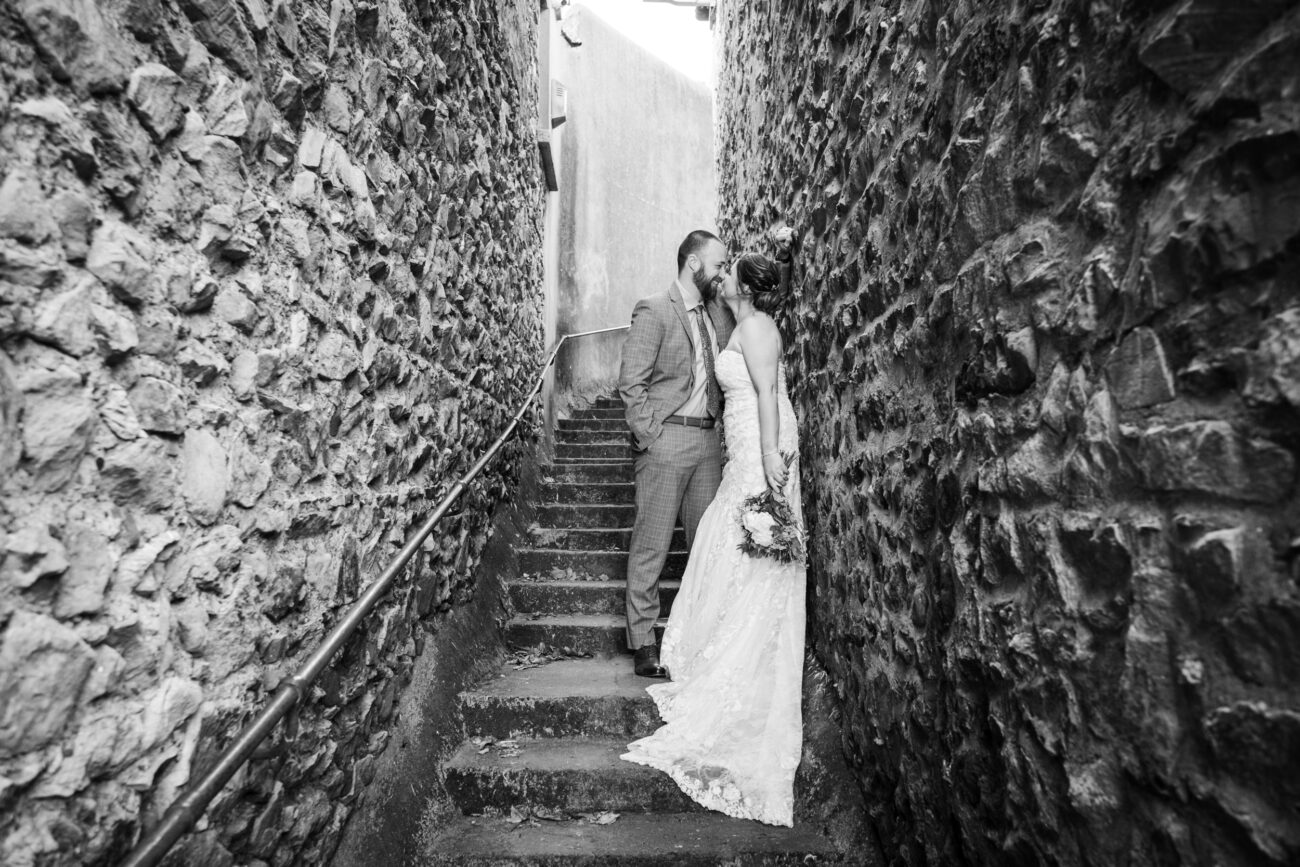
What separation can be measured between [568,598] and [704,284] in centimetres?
158

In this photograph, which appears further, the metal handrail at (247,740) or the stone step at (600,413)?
the stone step at (600,413)

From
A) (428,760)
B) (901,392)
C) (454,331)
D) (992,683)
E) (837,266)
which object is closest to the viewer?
(992,683)

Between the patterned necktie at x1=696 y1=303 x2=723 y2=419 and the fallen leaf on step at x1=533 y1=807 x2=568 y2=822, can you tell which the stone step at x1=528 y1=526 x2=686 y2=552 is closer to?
the patterned necktie at x1=696 y1=303 x2=723 y2=419

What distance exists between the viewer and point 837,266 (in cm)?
256

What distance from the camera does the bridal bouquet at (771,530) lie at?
264 cm

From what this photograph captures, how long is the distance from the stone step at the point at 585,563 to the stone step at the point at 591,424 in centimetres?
227

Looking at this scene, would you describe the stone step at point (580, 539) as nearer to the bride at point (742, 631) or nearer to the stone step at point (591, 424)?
the bride at point (742, 631)

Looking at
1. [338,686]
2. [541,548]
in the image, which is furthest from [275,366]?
[541,548]

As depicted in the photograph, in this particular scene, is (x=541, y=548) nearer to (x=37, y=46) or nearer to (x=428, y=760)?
(x=428, y=760)

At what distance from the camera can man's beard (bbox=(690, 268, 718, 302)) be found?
10.4 ft

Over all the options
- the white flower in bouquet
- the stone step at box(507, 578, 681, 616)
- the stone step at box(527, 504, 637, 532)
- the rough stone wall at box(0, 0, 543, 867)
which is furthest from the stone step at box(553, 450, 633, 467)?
the rough stone wall at box(0, 0, 543, 867)

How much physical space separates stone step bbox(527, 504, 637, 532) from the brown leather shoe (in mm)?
1265

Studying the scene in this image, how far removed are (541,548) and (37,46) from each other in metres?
3.25

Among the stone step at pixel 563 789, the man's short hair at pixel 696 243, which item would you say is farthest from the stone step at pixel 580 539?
the stone step at pixel 563 789
